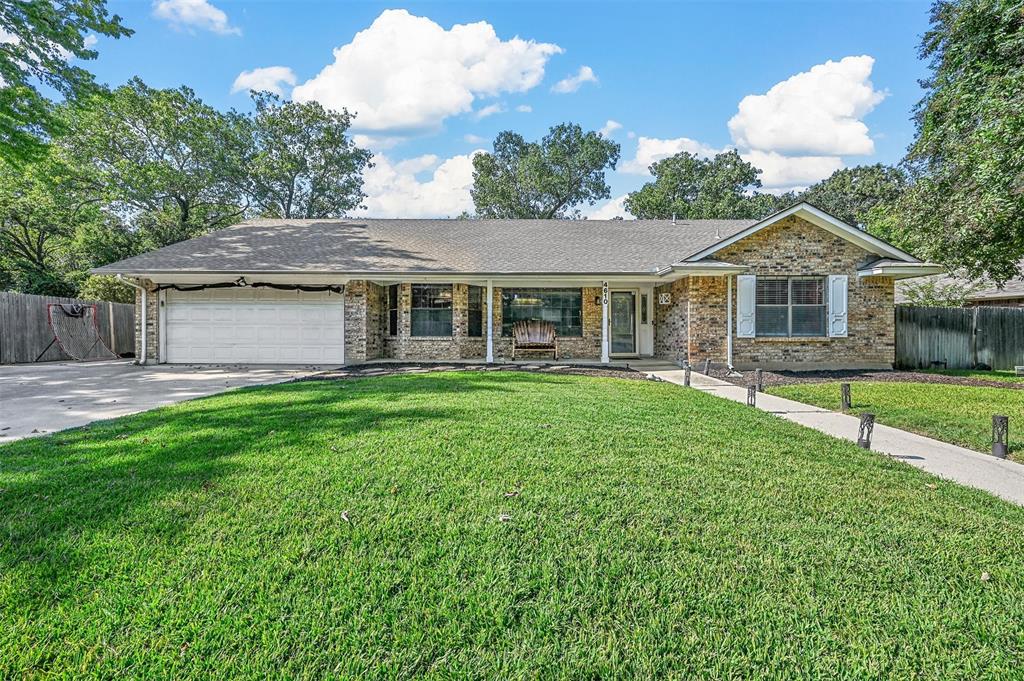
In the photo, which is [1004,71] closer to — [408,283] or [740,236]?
[740,236]

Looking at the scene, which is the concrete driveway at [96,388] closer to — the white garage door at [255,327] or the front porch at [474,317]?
the white garage door at [255,327]

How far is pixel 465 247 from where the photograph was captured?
1526 cm

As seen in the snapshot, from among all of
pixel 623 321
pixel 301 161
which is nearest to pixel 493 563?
pixel 623 321

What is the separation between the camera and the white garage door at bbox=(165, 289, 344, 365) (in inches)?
535

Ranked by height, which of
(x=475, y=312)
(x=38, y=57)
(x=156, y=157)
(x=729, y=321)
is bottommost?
(x=729, y=321)

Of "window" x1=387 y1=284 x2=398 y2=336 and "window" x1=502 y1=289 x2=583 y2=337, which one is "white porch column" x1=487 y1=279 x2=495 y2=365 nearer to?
"window" x1=502 y1=289 x2=583 y2=337

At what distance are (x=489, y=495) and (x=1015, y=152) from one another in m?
7.46

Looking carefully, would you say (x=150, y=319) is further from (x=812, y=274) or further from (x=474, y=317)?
(x=812, y=274)

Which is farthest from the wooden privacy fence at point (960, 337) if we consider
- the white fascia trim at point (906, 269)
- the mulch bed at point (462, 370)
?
the mulch bed at point (462, 370)

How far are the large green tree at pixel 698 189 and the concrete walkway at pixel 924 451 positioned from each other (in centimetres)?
2769

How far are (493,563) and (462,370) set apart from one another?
27.9ft

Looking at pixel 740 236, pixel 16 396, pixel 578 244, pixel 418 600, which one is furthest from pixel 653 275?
pixel 16 396

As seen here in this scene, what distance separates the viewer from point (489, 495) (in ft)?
11.0

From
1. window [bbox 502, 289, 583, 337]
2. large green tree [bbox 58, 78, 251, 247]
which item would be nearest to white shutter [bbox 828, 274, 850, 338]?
window [bbox 502, 289, 583, 337]
